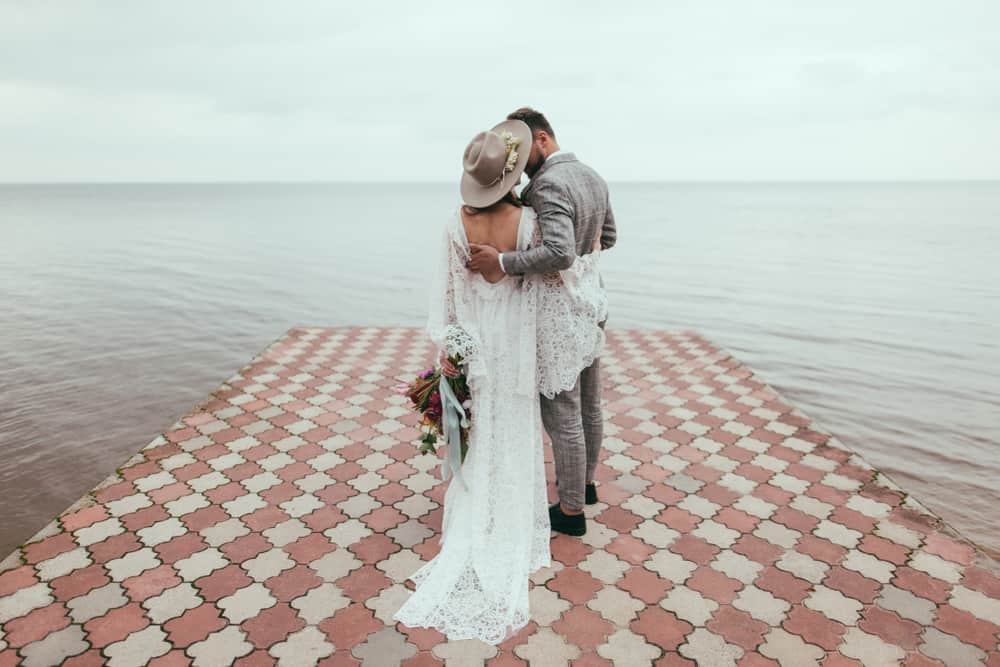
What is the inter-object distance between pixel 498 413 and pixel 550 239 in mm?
851

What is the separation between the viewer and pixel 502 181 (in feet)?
8.39

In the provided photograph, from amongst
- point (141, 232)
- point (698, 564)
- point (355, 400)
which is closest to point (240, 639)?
point (698, 564)

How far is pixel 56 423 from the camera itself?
560cm

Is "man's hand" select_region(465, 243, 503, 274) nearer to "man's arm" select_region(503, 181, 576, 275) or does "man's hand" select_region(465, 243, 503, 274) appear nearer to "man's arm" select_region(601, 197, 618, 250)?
"man's arm" select_region(503, 181, 576, 275)

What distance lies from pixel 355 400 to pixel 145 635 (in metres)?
2.58

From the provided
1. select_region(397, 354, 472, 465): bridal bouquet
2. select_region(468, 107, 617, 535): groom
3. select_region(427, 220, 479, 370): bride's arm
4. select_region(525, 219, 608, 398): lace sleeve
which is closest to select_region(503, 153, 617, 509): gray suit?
select_region(468, 107, 617, 535): groom

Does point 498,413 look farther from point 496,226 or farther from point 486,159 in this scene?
point 486,159

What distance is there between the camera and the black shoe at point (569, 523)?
3076 millimetres

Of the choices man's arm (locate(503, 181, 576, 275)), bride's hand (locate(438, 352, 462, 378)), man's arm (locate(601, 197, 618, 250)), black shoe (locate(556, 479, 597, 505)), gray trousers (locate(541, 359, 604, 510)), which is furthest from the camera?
black shoe (locate(556, 479, 597, 505))

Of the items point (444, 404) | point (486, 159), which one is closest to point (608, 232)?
point (486, 159)

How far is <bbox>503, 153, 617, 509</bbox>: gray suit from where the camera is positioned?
8.35 ft

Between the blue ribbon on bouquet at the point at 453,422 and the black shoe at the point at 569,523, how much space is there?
55 cm

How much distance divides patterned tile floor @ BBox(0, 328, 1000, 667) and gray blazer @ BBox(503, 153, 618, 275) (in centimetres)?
144

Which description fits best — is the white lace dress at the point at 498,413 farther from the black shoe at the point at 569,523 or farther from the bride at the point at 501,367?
the black shoe at the point at 569,523
